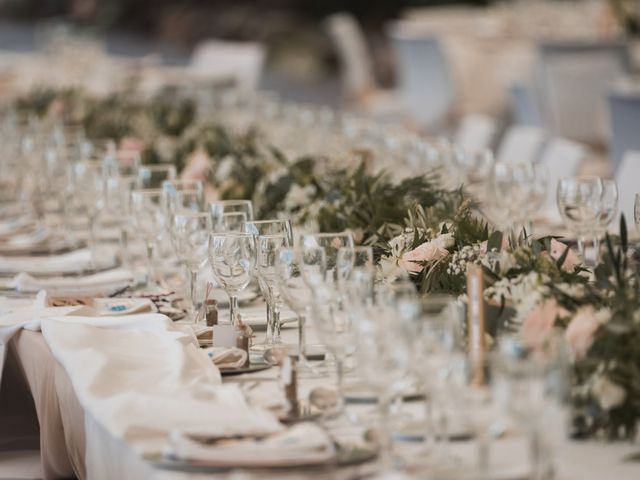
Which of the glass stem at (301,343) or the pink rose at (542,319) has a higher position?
the pink rose at (542,319)

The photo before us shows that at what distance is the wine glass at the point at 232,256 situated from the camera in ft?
7.95

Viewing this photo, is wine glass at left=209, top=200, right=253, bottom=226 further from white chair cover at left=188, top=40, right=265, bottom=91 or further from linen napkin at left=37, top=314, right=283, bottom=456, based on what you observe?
white chair cover at left=188, top=40, right=265, bottom=91

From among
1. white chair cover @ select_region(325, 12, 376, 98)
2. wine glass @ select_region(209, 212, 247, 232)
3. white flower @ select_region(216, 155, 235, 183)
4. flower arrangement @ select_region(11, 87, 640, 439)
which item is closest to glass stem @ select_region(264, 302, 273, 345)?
flower arrangement @ select_region(11, 87, 640, 439)

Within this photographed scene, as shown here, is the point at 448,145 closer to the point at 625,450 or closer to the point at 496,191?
the point at 496,191

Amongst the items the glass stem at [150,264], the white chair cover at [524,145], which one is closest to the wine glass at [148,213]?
the glass stem at [150,264]

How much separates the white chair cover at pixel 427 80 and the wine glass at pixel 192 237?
9.20 metres

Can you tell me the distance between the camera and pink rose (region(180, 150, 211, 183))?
431 cm

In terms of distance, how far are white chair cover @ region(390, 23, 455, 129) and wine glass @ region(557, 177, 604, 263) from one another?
906cm

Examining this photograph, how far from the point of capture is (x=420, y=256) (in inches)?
98.8

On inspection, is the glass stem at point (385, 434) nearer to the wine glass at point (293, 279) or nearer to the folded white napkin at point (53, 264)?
the wine glass at point (293, 279)

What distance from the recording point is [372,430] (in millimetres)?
1852

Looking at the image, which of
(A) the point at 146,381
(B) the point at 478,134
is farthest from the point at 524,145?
(A) the point at 146,381

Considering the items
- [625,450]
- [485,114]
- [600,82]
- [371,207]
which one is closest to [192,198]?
[371,207]

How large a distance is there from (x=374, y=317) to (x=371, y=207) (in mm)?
1420
